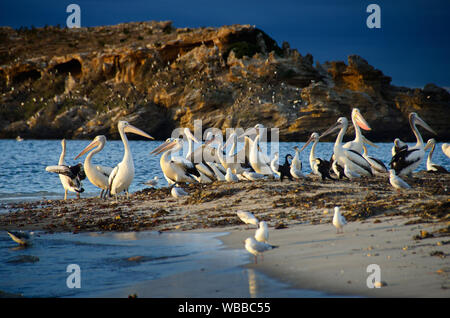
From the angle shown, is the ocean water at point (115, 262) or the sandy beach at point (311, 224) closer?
the sandy beach at point (311, 224)

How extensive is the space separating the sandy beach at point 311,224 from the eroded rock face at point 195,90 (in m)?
41.2

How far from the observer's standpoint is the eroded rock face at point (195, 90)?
171 feet

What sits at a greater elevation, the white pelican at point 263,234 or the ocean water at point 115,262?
the white pelican at point 263,234

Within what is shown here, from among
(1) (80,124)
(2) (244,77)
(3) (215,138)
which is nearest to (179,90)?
(2) (244,77)

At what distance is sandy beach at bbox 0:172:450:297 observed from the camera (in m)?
4.55

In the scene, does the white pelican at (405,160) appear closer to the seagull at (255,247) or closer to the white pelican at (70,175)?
the seagull at (255,247)

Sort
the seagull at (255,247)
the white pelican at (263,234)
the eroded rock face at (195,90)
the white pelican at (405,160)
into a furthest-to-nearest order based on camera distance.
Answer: the eroded rock face at (195,90), the white pelican at (405,160), the white pelican at (263,234), the seagull at (255,247)

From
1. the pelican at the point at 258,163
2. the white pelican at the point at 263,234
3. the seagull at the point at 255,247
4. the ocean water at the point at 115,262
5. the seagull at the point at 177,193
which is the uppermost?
the pelican at the point at 258,163

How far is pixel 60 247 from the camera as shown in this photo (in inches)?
270

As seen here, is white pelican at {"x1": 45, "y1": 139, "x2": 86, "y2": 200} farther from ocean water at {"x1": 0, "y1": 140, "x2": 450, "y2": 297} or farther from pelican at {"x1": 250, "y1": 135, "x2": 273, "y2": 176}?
pelican at {"x1": 250, "y1": 135, "x2": 273, "y2": 176}

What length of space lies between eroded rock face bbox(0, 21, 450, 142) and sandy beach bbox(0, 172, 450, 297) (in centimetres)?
4119

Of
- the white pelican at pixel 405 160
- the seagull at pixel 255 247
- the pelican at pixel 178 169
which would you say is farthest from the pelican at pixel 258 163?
the seagull at pixel 255 247

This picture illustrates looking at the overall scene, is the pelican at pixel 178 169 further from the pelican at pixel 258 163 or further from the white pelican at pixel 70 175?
the white pelican at pixel 70 175

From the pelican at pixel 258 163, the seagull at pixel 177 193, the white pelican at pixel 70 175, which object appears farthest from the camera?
the pelican at pixel 258 163
